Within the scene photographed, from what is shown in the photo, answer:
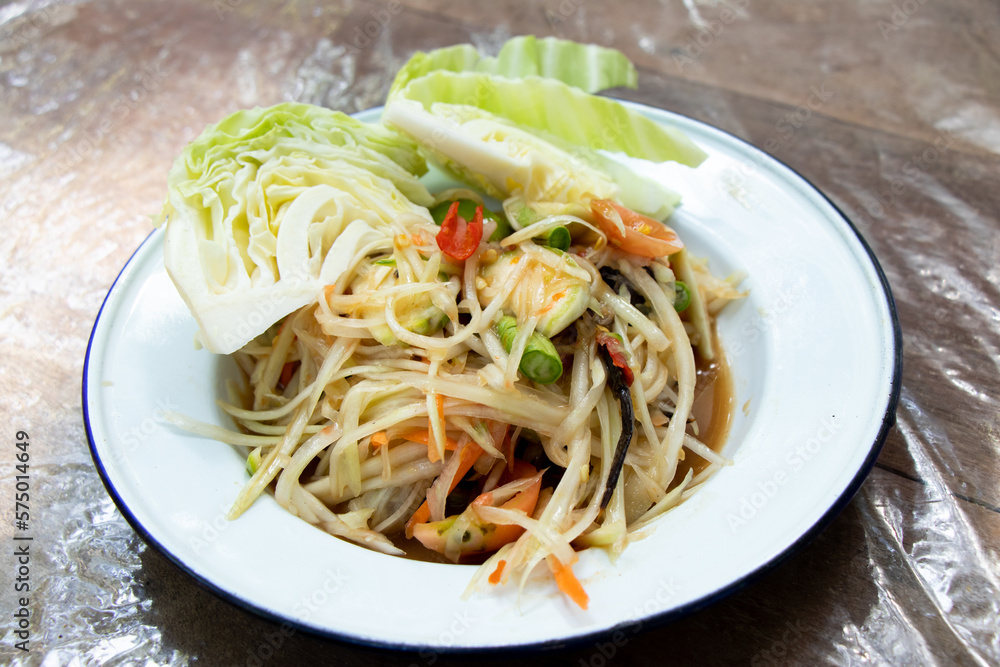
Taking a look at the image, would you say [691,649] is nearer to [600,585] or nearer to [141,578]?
[600,585]

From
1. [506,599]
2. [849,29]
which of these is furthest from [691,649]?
[849,29]

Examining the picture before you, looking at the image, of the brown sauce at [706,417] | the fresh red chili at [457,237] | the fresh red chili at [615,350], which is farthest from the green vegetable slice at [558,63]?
the fresh red chili at [615,350]

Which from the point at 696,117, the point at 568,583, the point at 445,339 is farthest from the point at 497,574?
the point at 696,117

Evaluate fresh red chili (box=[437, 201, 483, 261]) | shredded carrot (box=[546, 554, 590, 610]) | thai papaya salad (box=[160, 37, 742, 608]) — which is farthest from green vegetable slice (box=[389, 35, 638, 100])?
shredded carrot (box=[546, 554, 590, 610])

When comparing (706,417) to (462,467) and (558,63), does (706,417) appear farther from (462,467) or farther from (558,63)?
(558,63)

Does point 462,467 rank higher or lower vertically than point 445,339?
lower

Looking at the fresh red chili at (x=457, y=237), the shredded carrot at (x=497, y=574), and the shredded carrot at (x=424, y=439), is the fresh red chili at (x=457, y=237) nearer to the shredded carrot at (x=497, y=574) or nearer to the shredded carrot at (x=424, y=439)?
the shredded carrot at (x=424, y=439)

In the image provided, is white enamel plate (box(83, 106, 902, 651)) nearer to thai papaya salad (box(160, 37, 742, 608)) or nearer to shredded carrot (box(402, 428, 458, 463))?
thai papaya salad (box(160, 37, 742, 608))
